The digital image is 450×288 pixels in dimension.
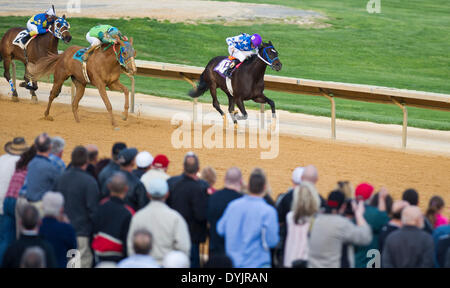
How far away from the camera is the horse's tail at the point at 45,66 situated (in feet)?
51.8

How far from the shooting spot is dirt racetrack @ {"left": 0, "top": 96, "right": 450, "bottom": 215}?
11.3 meters

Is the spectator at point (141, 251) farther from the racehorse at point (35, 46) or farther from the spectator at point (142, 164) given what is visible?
the racehorse at point (35, 46)

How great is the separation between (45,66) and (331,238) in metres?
10.7

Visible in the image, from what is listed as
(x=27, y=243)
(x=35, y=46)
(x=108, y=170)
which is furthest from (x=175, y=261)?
(x=35, y=46)

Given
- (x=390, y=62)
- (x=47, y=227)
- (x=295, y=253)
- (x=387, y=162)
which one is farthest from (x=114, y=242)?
(x=390, y=62)

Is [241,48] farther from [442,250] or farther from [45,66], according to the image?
[442,250]

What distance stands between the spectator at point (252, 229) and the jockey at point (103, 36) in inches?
344

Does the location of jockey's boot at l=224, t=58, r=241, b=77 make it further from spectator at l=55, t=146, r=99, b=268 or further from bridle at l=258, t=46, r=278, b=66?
spectator at l=55, t=146, r=99, b=268

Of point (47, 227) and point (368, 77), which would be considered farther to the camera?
point (368, 77)

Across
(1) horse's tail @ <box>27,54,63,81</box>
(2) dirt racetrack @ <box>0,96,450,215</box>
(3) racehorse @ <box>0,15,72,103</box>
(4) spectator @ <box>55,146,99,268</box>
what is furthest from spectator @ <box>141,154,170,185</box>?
(3) racehorse @ <box>0,15,72,103</box>

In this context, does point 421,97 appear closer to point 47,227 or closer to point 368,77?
point 47,227

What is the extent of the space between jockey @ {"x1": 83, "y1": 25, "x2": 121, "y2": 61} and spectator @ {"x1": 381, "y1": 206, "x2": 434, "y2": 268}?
9.40 metres

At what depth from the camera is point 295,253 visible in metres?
6.36

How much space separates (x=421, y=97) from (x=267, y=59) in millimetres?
2742
